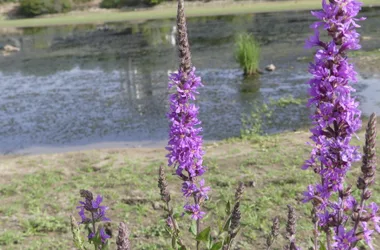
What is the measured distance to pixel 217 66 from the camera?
71.2ft

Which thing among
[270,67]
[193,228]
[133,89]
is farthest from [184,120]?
[270,67]

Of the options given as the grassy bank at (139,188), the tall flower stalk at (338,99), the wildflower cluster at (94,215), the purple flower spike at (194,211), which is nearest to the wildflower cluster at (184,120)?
the purple flower spike at (194,211)

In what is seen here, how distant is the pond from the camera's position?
13.0 metres

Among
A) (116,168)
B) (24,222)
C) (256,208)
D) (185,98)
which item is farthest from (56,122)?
(185,98)

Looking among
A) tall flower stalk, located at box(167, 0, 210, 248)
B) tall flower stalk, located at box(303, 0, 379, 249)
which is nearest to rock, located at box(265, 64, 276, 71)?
tall flower stalk, located at box(167, 0, 210, 248)

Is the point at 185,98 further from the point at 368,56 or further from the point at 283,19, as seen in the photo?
the point at 283,19

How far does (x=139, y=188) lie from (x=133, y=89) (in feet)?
36.9

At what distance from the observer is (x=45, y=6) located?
239 ft

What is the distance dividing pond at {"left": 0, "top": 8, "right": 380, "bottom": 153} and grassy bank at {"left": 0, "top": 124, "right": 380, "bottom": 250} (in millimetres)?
2407

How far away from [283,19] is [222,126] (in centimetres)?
2925

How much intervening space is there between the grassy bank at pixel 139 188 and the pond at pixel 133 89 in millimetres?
2407

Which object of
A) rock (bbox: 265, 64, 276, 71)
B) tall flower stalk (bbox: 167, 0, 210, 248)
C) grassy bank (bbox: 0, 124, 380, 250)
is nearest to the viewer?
tall flower stalk (bbox: 167, 0, 210, 248)

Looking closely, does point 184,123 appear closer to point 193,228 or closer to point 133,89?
point 193,228

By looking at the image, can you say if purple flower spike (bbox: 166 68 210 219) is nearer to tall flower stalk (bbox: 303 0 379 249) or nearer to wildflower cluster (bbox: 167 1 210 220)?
wildflower cluster (bbox: 167 1 210 220)
